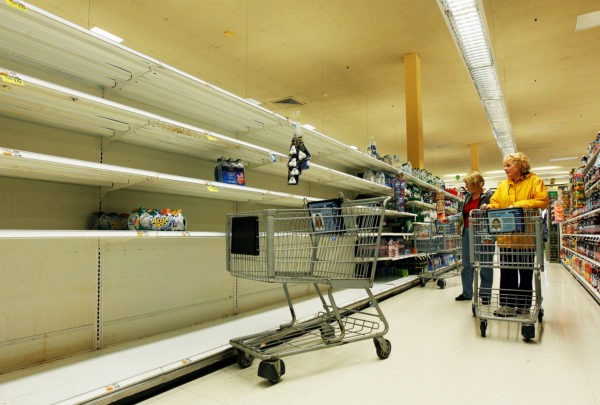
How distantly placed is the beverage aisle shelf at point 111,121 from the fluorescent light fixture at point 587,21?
492cm

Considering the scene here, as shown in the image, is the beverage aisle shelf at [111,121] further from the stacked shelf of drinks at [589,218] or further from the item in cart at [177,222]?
the stacked shelf of drinks at [589,218]

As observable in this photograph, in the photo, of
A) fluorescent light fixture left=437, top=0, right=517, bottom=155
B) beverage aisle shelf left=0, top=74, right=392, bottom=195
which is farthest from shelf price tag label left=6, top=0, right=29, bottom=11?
fluorescent light fixture left=437, top=0, right=517, bottom=155

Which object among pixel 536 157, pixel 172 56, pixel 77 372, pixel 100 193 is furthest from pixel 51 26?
pixel 536 157

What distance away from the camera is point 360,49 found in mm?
5816

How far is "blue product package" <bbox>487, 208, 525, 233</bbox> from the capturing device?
2.91 meters

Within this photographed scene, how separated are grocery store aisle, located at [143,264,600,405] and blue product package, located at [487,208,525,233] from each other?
2.67 feet

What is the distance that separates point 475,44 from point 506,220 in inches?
120

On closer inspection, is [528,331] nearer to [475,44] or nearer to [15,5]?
[15,5]

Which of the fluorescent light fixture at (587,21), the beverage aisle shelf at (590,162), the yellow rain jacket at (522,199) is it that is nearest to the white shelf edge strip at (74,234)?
the yellow rain jacket at (522,199)

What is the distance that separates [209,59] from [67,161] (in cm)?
485

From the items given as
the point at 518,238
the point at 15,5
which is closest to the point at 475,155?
the point at 518,238

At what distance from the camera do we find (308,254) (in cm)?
258

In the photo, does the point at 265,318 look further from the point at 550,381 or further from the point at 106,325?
the point at 550,381

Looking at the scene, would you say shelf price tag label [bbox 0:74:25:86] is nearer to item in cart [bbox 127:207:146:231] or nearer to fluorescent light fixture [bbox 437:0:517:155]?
item in cart [bbox 127:207:146:231]
